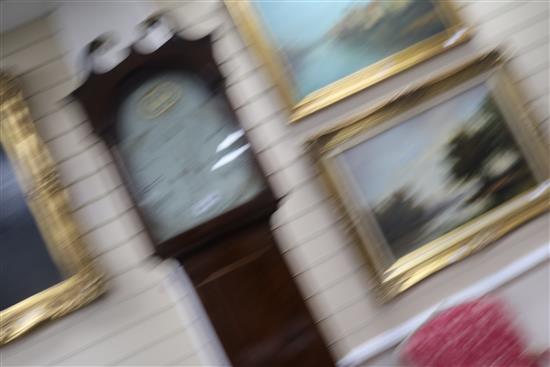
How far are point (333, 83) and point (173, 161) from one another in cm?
56

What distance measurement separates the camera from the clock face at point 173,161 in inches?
40.1

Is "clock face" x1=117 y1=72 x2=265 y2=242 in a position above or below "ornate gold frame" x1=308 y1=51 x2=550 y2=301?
above

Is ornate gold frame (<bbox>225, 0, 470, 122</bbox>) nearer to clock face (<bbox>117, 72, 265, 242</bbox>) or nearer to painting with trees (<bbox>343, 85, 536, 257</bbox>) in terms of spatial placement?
A: painting with trees (<bbox>343, 85, 536, 257</bbox>)

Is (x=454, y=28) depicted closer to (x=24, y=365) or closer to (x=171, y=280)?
(x=171, y=280)

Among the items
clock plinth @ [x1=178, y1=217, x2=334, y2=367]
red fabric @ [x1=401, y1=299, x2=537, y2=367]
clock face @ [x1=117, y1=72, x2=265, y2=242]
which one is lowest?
red fabric @ [x1=401, y1=299, x2=537, y2=367]

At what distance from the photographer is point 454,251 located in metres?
1.41

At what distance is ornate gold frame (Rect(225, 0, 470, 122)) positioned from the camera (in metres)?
1.36

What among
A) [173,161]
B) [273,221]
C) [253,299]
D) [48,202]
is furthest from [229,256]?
[48,202]

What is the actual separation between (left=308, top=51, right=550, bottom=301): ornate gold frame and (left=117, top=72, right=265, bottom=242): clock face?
396mm

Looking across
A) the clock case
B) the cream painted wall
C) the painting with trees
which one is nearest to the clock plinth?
the clock case

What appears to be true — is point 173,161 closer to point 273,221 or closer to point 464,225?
point 273,221

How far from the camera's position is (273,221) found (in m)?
1.37

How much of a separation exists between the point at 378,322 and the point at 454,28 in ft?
2.81

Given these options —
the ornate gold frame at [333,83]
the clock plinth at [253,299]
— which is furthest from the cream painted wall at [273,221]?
the clock plinth at [253,299]
